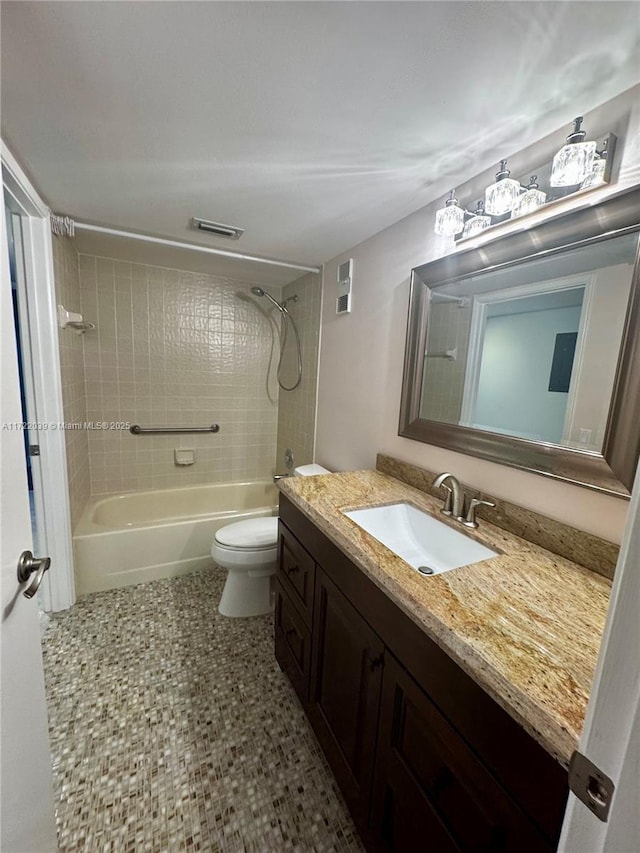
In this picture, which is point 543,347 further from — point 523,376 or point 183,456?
point 183,456

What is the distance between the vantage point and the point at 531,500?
3.55 feet

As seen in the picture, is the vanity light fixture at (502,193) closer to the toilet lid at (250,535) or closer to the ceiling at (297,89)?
the ceiling at (297,89)

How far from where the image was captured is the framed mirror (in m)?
0.87

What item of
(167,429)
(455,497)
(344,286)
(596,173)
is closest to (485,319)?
(596,173)

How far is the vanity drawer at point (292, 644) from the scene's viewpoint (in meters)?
1.28

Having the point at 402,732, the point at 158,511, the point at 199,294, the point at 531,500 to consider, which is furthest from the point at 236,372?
the point at 402,732

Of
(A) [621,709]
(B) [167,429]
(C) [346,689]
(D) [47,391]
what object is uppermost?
(D) [47,391]

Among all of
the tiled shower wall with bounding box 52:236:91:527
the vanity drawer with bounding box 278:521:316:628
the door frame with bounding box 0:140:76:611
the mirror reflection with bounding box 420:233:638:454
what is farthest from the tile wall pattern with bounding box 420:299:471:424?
the tiled shower wall with bounding box 52:236:91:527

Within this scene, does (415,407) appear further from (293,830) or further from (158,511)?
(158,511)

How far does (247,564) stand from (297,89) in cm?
193

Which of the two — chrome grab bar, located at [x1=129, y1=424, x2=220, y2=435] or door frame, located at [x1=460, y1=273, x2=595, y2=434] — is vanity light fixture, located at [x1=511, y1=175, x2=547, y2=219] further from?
chrome grab bar, located at [x1=129, y1=424, x2=220, y2=435]

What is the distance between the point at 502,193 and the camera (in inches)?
42.1

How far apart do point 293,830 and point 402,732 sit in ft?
2.04

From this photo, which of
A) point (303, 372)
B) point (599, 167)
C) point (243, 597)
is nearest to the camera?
point (599, 167)
